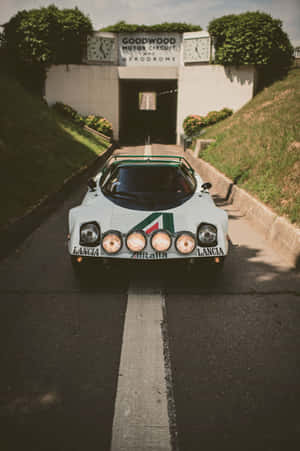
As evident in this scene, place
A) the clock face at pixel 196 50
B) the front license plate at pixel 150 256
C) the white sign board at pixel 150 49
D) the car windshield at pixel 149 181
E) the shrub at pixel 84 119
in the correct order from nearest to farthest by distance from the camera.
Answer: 1. the front license plate at pixel 150 256
2. the car windshield at pixel 149 181
3. the clock face at pixel 196 50
4. the white sign board at pixel 150 49
5. the shrub at pixel 84 119

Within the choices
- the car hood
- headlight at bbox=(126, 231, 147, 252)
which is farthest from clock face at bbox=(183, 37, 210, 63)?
headlight at bbox=(126, 231, 147, 252)

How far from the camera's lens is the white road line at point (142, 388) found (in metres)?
2.33

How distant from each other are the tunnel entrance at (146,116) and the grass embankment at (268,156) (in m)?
12.8

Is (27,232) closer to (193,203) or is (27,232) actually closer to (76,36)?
(193,203)

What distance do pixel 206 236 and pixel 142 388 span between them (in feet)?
6.49

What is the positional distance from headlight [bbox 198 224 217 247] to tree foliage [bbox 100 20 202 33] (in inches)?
999

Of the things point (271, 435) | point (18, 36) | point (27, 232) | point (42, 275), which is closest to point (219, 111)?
point (18, 36)

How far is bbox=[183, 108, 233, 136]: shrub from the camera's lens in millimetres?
24750

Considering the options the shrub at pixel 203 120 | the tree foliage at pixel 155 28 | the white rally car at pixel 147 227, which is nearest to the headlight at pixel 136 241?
the white rally car at pixel 147 227

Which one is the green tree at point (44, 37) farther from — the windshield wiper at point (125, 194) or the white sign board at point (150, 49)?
the windshield wiper at point (125, 194)

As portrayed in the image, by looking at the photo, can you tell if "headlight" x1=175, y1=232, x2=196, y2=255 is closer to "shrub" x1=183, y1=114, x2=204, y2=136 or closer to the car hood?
the car hood

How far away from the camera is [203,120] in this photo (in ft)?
81.5

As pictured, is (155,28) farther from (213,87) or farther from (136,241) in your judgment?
(136,241)

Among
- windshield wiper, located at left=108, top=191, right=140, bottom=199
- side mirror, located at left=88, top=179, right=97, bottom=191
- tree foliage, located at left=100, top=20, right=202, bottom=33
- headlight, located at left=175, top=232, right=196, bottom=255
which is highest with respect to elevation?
tree foliage, located at left=100, top=20, right=202, bottom=33
